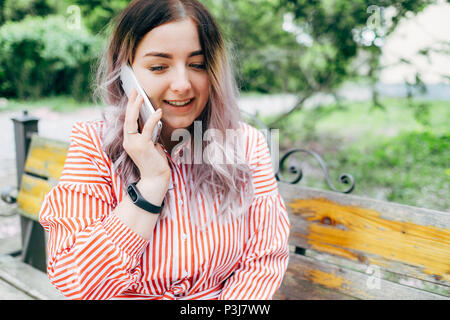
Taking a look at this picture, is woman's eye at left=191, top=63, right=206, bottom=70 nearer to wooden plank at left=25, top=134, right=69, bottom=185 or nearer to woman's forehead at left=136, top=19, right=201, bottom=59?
woman's forehead at left=136, top=19, right=201, bottom=59

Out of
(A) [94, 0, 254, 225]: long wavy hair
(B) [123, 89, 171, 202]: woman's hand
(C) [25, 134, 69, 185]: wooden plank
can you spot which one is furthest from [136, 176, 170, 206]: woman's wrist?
(C) [25, 134, 69, 185]: wooden plank

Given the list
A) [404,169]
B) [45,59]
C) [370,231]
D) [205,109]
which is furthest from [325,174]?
[45,59]

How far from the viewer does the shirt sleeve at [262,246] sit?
154 centimetres

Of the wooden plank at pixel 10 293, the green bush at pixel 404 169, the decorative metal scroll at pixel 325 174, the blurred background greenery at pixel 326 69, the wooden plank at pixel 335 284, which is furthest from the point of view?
the green bush at pixel 404 169

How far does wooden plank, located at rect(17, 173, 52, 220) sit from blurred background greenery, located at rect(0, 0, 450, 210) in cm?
81

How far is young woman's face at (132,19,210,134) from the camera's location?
1.35 metres

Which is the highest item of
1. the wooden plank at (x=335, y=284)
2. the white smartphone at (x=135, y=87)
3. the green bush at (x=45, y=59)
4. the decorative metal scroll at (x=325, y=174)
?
the green bush at (x=45, y=59)

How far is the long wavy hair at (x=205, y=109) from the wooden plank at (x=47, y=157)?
957 millimetres

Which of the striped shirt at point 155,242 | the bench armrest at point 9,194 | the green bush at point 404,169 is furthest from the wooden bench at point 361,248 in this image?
the green bush at point 404,169

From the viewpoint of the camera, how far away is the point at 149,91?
55.1 inches

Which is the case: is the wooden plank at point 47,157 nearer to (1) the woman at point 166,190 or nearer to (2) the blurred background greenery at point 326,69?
(2) the blurred background greenery at point 326,69

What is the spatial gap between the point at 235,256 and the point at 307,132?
555 cm
